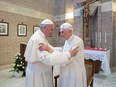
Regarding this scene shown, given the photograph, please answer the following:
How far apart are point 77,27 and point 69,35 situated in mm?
5102

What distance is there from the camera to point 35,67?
1.86 m

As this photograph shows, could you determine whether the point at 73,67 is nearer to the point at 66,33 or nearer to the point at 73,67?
the point at 73,67

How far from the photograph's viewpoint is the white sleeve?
1.64 metres

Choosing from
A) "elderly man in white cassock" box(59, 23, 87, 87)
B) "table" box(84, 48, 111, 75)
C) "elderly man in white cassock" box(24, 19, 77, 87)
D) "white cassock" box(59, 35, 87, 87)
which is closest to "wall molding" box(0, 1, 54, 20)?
"table" box(84, 48, 111, 75)

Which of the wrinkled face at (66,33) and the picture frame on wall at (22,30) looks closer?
the wrinkled face at (66,33)

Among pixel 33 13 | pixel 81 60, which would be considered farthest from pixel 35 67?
pixel 33 13

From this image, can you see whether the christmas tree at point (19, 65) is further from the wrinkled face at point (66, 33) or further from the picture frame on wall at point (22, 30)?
the wrinkled face at point (66, 33)

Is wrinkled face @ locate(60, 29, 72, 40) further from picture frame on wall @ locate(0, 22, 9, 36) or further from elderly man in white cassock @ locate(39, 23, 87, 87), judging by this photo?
picture frame on wall @ locate(0, 22, 9, 36)

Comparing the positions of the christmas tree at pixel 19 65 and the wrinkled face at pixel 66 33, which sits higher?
the wrinkled face at pixel 66 33

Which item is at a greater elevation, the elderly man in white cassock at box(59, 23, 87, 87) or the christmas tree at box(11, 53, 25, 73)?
the elderly man in white cassock at box(59, 23, 87, 87)

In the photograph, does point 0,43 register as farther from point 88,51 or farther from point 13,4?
point 88,51

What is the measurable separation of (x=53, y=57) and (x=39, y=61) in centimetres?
27

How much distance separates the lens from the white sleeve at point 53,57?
1641mm

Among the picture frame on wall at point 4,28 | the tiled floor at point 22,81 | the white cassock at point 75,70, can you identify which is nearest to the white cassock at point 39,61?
the white cassock at point 75,70
